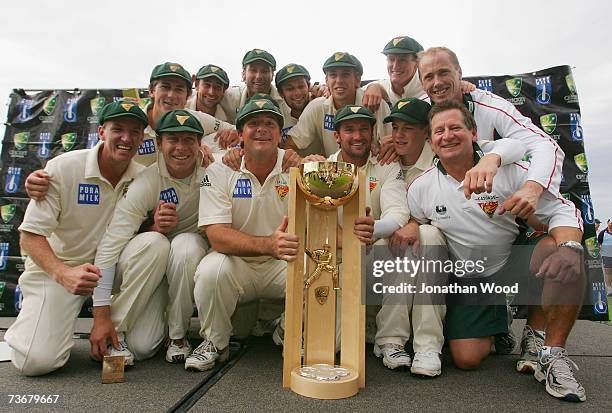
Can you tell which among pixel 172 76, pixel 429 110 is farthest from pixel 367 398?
pixel 172 76

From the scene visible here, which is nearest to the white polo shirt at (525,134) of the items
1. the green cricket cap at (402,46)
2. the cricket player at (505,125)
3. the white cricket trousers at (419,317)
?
the cricket player at (505,125)

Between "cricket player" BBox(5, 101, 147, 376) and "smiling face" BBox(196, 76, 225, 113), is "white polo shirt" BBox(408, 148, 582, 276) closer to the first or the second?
"cricket player" BBox(5, 101, 147, 376)

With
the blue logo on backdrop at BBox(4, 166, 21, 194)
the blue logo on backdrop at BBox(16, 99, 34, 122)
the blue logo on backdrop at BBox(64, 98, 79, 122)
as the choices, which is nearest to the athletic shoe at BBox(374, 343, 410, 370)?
Answer: the blue logo on backdrop at BBox(64, 98, 79, 122)

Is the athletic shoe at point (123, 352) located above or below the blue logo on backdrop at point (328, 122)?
below

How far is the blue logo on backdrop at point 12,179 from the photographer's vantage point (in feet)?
13.4

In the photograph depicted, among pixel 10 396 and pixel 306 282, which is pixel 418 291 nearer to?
pixel 306 282

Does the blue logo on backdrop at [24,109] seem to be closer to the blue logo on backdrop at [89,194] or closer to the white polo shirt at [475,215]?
the blue logo on backdrop at [89,194]

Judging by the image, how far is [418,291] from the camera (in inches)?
83.0

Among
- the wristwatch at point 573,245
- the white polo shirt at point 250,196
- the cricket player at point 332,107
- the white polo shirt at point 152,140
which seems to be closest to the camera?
the wristwatch at point 573,245

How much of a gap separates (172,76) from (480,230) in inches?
87.1

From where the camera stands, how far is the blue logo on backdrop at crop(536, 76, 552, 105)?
3.63 meters

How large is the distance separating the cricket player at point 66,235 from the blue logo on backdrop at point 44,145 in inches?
85.2

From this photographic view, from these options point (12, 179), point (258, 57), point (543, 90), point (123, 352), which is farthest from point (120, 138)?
point (543, 90)

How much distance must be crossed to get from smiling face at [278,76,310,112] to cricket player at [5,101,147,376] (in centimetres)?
133
